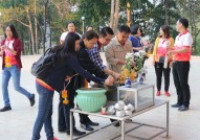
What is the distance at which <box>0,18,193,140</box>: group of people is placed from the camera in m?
3.40

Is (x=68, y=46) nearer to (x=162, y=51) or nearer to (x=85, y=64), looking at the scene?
(x=85, y=64)

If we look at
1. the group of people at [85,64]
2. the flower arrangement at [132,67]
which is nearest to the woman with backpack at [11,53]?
the group of people at [85,64]

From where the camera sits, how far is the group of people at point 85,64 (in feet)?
11.1

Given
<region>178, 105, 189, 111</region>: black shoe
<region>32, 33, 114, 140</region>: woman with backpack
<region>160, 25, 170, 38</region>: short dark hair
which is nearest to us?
<region>32, 33, 114, 140</region>: woman with backpack

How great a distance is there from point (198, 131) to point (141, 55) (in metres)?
1.40

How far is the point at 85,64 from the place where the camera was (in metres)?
3.77

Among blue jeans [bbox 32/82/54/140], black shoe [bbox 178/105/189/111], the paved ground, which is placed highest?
blue jeans [bbox 32/82/54/140]

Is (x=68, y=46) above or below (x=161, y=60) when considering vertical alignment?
above

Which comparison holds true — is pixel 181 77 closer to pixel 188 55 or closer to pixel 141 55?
pixel 188 55

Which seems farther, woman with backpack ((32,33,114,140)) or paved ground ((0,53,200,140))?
paved ground ((0,53,200,140))

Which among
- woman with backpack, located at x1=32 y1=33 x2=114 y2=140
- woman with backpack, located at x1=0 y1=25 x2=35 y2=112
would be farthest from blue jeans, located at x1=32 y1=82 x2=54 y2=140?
woman with backpack, located at x1=0 y1=25 x2=35 y2=112

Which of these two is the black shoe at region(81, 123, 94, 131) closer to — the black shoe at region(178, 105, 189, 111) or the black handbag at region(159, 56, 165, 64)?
the black shoe at region(178, 105, 189, 111)

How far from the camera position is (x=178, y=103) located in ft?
18.1

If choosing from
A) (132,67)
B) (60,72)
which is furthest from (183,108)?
(60,72)
